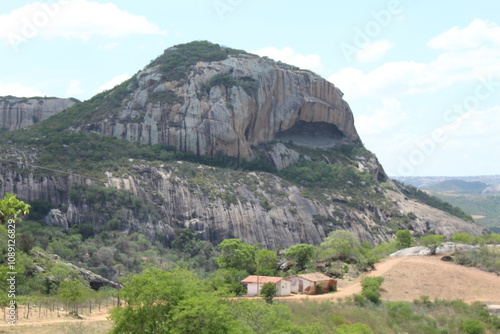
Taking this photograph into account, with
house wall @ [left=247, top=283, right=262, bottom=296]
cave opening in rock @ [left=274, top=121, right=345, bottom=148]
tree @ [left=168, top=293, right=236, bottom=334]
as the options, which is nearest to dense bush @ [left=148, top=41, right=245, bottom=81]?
cave opening in rock @ [left=274, top=121, right=345, bottom=148]

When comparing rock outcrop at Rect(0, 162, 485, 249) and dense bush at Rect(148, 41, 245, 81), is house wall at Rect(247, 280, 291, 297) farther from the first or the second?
dense bush at Rect(148, 41, 245, 81)

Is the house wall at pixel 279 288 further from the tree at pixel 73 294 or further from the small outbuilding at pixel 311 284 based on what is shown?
the tree at pixel 73 294

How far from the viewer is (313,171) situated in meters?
103

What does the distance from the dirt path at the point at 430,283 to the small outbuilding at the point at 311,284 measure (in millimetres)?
1012

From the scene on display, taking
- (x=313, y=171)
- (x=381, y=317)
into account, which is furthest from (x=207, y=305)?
(x=313, y=171)

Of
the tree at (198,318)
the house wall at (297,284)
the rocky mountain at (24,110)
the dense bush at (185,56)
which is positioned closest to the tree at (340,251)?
the house wall at (297,284)

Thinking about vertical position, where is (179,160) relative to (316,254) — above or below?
above

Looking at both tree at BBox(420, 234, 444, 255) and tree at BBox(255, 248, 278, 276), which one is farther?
tree at BBox(420, 234, 444, 255)

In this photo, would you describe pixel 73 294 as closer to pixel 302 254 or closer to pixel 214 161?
pixel 302 254

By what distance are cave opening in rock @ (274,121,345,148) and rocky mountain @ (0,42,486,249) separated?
0.27 meters

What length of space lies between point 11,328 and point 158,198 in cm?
4497

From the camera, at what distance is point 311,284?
53.0m

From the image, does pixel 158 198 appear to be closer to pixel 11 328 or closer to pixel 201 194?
pixel 201 194

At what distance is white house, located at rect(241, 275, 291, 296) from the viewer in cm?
5081
